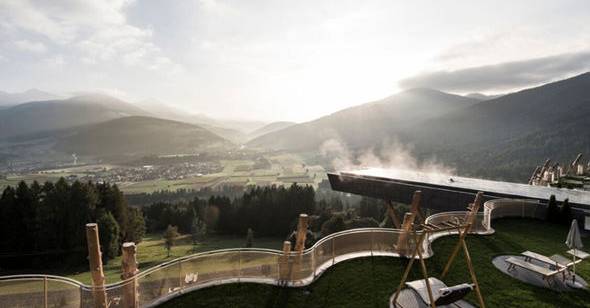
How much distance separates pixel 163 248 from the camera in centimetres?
6700

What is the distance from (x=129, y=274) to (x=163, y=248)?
61.4 m

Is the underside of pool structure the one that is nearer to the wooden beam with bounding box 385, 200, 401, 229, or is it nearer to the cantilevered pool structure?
the wooden beam with bounding box 385, 200, 401, 229

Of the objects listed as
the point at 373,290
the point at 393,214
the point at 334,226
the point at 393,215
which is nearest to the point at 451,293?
A: the point at 373,290

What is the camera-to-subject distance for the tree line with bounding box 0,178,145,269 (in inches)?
2047

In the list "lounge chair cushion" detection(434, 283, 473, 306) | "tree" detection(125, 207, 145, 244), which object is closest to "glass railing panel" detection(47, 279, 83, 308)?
"lounge chair cushion" detection(434, 283, 473, 306)

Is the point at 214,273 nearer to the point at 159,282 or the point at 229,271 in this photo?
the point at 229,271

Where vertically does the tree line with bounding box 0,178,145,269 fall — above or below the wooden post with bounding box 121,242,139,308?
below

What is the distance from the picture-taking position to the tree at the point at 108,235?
55.0 meters

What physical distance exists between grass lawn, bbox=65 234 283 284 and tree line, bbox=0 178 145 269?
17.3ft

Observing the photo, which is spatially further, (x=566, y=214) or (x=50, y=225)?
(x=50, y=225)

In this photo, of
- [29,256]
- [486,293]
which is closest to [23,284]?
[486,293]

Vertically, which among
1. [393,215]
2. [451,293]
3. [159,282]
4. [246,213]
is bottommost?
[246,213]

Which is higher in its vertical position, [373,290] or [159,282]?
[159,282]

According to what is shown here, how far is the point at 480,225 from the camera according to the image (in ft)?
64.3
